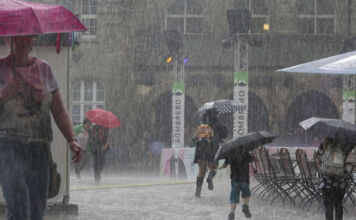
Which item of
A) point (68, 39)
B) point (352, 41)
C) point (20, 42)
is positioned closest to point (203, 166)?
point (68, 39)

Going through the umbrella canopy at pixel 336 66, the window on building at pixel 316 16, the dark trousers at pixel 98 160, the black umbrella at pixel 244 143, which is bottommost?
the dark trousers at pixel 98 160

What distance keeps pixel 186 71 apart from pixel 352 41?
708cm

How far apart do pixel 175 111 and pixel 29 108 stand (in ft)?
51.4

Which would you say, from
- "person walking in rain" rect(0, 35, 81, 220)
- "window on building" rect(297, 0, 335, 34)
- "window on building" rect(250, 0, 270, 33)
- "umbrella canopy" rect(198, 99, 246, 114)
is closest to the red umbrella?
"umbrella canopy" rect(198, 99, 246, 114)

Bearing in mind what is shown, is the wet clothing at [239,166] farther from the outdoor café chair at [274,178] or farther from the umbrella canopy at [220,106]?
the umbrella canopy at [220,106]

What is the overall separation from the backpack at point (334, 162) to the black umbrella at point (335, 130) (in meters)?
0.13

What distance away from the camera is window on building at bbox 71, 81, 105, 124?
29.9m

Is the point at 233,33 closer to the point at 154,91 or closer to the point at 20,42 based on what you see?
the point at 154,91

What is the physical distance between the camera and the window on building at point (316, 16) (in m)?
28.7

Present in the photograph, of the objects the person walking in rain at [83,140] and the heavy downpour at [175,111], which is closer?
the heavy downpour at [175,111]

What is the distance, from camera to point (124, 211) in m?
9.42

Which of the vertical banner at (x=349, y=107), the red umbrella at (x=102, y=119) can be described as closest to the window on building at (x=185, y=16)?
the vertical banner at (x=349, y=107)

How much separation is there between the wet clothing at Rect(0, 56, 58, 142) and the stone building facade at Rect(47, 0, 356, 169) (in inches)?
889

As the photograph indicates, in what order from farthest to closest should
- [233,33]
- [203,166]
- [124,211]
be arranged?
[233,33] → [203,166] → [124,211]
